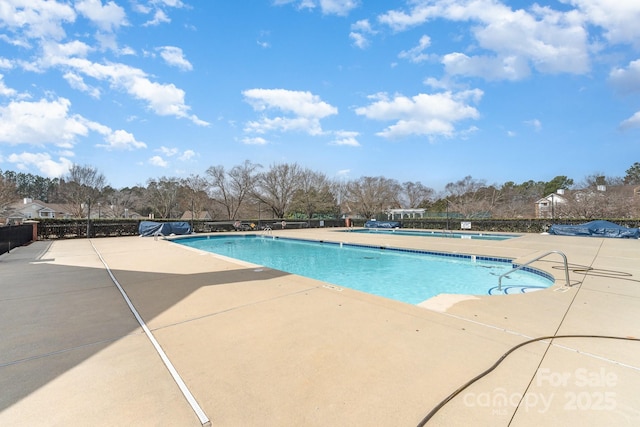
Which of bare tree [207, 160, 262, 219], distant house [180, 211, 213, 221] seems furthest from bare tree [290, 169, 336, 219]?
distant house [180, 211, 213, 221]

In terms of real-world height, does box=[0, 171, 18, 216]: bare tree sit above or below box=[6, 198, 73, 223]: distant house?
above

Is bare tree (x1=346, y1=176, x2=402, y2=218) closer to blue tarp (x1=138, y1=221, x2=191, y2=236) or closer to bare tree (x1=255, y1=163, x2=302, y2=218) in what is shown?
bare tree (x1=255, y1=163, x2=302, y2=218)

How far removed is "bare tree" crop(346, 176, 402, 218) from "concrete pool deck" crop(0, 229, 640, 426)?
26277 mm

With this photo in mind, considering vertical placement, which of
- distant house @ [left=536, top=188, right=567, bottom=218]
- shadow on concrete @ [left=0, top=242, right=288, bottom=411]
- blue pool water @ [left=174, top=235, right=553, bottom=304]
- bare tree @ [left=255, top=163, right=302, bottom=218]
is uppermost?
bare tree @ [left=255, top=163, right=302, bottom=218]

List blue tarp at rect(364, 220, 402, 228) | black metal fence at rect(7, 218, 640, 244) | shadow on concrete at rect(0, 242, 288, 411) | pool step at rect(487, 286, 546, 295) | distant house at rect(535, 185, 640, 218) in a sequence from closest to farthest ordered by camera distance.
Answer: shadow on concrete at rect(0, 242, 288, 411)
pool step at rect(487, 286, 546, 295)
black metal fence at rect(7, 218, 640, 244)
distant house at rect(535, 185, 640, 218)
blue tarp at rect(364, 220, 402, 228)

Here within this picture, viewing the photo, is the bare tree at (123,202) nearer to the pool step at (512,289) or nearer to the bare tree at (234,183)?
the bare tree at (234,183)

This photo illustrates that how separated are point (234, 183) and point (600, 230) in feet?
90.3

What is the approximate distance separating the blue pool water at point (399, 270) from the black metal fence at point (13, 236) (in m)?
6.62

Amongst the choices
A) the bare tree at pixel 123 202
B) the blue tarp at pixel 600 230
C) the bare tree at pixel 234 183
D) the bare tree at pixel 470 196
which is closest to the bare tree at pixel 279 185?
the bare tree at pixel 234 183

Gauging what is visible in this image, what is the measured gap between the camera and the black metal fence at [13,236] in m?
8.27

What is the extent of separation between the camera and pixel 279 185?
28.5 metres

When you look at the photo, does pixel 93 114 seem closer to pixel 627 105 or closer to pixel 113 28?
pixel 113 28

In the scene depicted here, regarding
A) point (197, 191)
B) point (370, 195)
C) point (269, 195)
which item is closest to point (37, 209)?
point (197, 191)

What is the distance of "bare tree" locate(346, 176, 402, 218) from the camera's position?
99.2 feet
